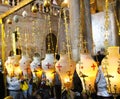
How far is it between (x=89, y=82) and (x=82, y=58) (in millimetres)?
334

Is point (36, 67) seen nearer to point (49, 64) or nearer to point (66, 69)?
point (49, 64)

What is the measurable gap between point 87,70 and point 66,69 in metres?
0.40

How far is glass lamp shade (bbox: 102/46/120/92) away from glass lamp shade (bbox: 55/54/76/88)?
68cm

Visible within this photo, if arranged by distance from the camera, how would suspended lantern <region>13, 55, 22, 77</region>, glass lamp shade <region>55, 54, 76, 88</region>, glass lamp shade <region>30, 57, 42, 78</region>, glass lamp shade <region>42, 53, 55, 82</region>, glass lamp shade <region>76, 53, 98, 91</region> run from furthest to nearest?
1. suspended lantern <region>13, 55, 22, 77</region>
2. glass lamp shade <region>30, 57, 42, 78</region>
3. glass lamp shade <region>42, 53, 55, 82</region>
4. glass lamp shade <region>55, 54, 76, 88</region>
5. glass lamp shade <region>76, 53, 98, 91</region>

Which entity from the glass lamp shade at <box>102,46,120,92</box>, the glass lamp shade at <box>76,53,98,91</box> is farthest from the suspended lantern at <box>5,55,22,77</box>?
the glass lamp shade at <box>102,46,120,92</box>

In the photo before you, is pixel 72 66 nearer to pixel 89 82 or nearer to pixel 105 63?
pixel 89 82

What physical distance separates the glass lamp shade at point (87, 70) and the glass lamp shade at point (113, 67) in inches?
10.8

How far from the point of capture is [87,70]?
3221 millimetres

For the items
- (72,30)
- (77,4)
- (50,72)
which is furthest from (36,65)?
(77,4)

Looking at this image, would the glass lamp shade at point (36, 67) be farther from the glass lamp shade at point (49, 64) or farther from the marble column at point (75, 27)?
the marble column at point (75, 27)

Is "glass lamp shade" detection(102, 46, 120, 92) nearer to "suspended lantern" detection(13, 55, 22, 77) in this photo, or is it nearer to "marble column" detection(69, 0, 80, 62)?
"marble column" detection(69, 0, 80, 62)

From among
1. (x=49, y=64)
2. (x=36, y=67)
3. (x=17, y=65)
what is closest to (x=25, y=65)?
(x=36, y=67)

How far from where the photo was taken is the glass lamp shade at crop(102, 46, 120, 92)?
9.55ft

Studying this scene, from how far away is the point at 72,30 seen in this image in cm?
520
